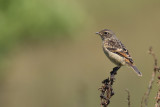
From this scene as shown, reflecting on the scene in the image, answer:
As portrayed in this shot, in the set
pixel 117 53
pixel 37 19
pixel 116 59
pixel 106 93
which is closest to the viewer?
pixel 106 93

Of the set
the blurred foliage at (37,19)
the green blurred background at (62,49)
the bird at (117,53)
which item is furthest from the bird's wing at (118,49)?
the blurred foliage at (37,19)

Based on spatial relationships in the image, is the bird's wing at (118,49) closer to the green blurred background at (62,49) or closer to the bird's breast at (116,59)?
the bird's breast at (116,59)

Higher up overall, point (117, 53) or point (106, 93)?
point (117, 53)

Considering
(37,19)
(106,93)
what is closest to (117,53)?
(106,93)

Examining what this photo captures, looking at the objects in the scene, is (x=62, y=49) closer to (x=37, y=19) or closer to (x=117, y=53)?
(x=37, y=19)

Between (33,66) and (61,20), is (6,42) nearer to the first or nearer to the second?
(61,20)

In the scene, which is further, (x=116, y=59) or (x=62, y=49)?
(x=62, y=49)
